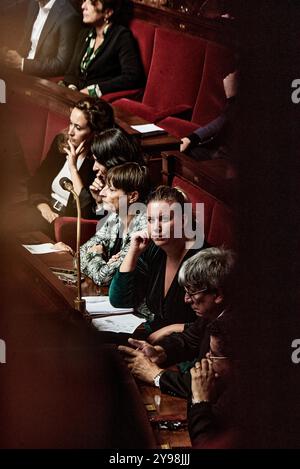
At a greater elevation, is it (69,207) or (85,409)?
(69,207)

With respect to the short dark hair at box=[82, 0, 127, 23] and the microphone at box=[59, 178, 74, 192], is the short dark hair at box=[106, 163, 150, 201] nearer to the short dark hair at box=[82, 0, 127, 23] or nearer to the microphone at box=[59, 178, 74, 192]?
the microphone at box=[59, 178, 74, 192]

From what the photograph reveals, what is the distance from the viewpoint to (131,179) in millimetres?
4090

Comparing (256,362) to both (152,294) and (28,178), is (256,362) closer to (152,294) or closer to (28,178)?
(152,294)

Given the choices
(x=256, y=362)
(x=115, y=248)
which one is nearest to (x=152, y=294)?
(x=115, y=248)

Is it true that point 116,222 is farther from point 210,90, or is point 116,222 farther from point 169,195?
point 210,90

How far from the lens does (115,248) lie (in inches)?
163

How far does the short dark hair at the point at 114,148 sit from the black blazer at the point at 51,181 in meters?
0.06

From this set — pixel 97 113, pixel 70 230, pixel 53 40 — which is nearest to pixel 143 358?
pixel 70 230

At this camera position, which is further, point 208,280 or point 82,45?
point 82,45

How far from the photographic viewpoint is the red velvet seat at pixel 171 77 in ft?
13.6

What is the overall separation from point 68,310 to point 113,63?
1.10 m

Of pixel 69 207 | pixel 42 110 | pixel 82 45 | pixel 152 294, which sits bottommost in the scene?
pixel 152 294

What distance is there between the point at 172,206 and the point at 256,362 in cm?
71

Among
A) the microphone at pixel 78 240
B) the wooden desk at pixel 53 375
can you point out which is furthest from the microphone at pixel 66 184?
the wooden desk at pixel 53 375
